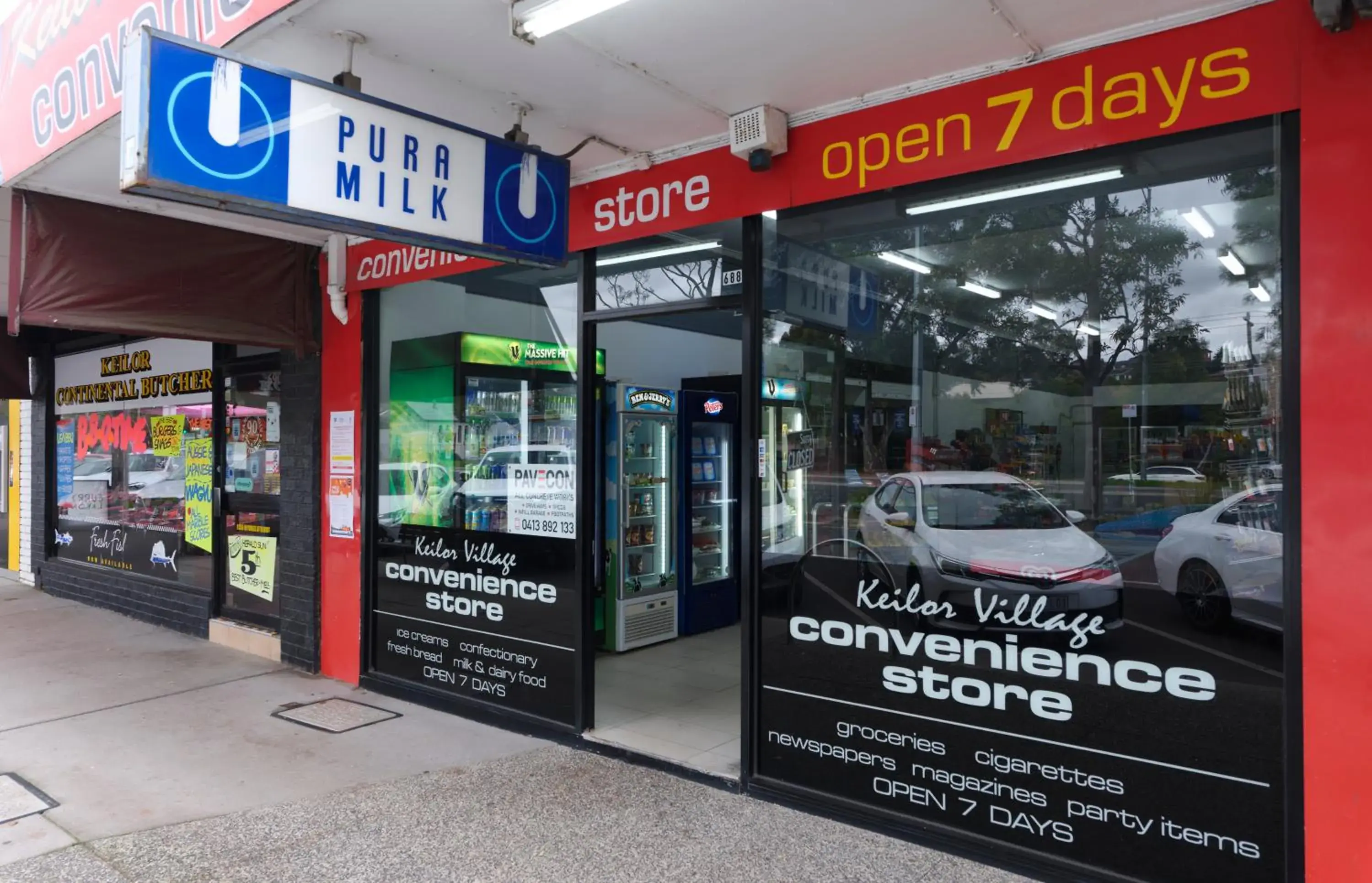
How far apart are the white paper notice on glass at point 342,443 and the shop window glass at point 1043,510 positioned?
345 cm

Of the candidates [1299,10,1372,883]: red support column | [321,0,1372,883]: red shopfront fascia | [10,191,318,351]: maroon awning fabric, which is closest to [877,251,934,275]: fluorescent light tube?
[321,0,1372,883]: red shopfront fascia

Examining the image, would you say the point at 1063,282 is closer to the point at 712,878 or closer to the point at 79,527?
the point at 712,878

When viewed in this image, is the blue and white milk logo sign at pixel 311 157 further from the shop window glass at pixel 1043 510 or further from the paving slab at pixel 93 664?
the paving slab at pixel 93 664

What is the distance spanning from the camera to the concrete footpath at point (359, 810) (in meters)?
3.52

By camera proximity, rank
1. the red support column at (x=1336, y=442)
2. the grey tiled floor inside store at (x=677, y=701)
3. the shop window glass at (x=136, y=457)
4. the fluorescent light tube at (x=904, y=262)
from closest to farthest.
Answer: the red support column at (x=1336, y=442) → the fluorescent light tube at (x=904, y=262) → the grey tiled floor inside store at (x=677, y=701) → the shop window glass at (x=136, y=457)

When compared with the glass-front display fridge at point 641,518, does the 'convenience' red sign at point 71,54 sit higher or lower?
higher

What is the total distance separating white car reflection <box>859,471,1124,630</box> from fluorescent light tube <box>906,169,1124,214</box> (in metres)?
1.15

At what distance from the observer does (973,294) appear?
12.0 feet

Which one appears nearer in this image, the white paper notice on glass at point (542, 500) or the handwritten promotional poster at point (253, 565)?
the white paper notice on glass at point (542, 500)

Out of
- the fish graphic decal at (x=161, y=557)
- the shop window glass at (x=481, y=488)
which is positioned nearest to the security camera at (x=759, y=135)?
the shop window glass at (x=481, y=488)

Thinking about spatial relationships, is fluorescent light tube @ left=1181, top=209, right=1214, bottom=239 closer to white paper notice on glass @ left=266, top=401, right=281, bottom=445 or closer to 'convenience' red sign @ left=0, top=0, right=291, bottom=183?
'convenience' red sign @ left=0, top=0, right=291, bottom=183

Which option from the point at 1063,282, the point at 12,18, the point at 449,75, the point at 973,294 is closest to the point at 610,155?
the point at 449,75

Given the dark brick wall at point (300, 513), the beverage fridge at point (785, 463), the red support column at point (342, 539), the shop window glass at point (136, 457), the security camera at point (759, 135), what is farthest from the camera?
the shop window glass at point (136, 457)

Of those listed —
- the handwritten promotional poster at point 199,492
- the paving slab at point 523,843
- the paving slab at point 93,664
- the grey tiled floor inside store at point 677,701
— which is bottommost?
the paving slab at point 93,664
